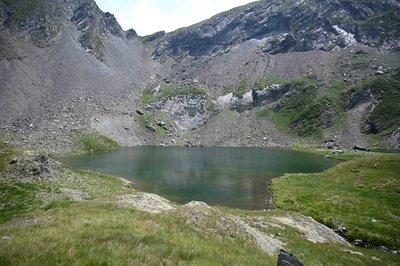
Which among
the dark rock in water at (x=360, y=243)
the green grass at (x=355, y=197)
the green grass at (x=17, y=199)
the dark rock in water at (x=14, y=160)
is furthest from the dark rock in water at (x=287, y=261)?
the dark rock in water at (x=14, y=160)

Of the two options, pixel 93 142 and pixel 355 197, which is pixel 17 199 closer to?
pixel 355 197

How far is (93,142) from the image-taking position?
184 metres

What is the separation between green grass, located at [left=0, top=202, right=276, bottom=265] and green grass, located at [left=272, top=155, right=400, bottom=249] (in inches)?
1515

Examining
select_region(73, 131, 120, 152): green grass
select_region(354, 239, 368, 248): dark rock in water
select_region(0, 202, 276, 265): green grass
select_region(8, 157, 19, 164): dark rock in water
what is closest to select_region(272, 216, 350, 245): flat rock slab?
select_region(354, 239, 368, 248): dark rock in water

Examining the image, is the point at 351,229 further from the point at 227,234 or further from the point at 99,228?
the point at 99,228

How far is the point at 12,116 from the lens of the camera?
193750 millimetres

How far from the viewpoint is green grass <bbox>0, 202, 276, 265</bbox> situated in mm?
10406

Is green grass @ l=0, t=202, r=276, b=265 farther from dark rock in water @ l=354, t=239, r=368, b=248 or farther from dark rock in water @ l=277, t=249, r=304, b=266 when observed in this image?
dark rock in water @ l=354, t=239, r=368, b=248

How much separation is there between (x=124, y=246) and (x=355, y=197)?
2563 inches

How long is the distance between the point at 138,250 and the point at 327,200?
62364 mm

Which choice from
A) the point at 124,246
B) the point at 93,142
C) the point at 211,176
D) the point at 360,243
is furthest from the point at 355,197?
the point at 93,142

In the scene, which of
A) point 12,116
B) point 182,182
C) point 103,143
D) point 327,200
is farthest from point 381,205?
point 12,116

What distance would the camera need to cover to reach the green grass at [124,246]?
10.4 metres

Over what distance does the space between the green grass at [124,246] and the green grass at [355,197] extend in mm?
38478
